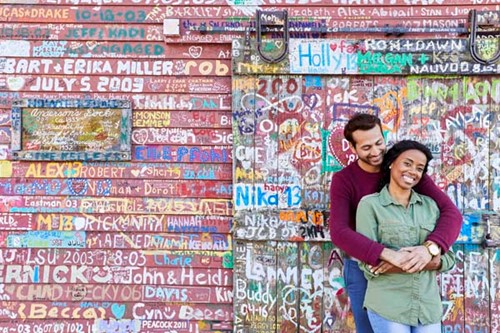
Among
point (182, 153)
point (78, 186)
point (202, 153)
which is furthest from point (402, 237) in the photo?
point (78, 186)

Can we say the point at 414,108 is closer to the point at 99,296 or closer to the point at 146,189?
the point at 146,189

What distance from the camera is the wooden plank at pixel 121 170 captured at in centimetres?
341

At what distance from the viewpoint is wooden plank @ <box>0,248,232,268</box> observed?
134 inches

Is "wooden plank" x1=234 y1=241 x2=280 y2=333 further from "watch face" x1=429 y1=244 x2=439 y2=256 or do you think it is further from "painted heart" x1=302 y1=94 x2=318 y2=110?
"watch face" x1=429 y1=244 x2=439 y2=256

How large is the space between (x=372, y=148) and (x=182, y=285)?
1.72 m

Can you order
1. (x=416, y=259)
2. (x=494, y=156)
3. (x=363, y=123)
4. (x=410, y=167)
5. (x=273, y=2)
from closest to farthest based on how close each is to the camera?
1. (x=416, y=259)
2. (x=410, y=167)
3. (x=363, y=123)
4. (x=494, y=156)
5. (x=273, y=2)

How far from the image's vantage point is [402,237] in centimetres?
236

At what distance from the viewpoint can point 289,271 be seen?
131 inches

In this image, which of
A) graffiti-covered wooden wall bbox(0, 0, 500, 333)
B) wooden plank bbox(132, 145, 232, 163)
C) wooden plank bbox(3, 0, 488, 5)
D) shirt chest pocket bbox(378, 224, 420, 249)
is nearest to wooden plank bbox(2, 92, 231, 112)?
graffiti-covered wooden wall bbox(0, 0, 500, 333)

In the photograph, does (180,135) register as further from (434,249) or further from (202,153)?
(434,249)

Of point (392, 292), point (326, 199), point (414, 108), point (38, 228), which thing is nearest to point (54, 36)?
point (38, 228)

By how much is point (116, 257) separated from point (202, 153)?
0.97 meters

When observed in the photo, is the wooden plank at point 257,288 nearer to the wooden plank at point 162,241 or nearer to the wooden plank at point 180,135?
the wooden plank at point 162,241

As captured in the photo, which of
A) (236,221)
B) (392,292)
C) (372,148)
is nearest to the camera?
(392,292)
